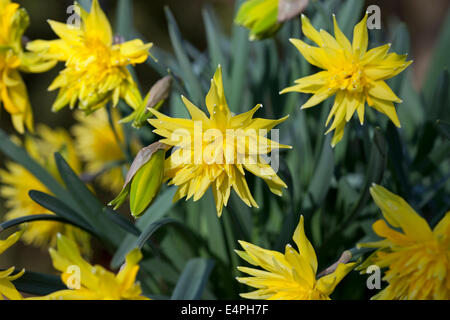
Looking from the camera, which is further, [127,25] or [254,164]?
[127,25]

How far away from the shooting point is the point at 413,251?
54cm

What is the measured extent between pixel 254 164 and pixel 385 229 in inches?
6.5

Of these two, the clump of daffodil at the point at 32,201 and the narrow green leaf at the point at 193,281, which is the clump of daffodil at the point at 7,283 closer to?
the narrow green leaf at the point at 193,281

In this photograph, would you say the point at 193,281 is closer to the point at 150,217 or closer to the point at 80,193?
the point at 150,217

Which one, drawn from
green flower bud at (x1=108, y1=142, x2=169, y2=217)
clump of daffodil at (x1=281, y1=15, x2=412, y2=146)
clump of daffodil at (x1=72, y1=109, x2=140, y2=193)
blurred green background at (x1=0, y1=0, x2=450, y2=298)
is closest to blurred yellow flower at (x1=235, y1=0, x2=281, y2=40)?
clump of daffodil at (x1=281, y1=15, x2=412, y2=146)

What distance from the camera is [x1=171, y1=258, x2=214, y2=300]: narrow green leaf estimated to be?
0.65 metres

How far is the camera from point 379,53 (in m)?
0.58

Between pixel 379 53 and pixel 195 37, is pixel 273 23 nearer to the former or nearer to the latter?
pixel 379 53

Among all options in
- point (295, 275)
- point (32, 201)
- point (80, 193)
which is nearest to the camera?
point (295, 275)

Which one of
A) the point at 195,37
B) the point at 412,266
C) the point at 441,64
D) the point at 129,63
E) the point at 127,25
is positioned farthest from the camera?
the point at 195,37

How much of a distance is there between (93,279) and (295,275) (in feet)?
0.75

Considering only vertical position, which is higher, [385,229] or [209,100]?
[209,100]

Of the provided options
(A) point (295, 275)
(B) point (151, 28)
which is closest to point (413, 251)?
(A) point (295, 275)
